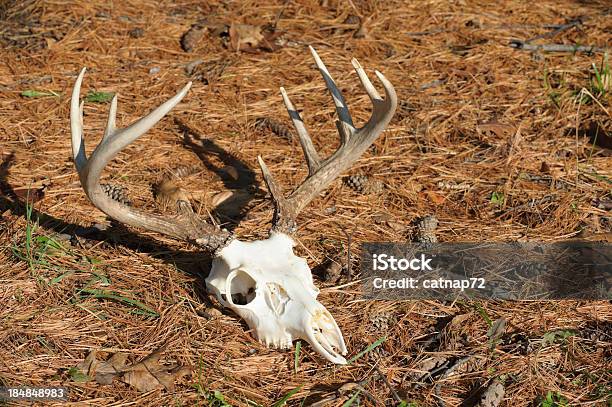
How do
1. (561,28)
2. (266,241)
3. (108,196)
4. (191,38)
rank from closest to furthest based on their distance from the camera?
(108,196) → (266,241) → (191,38) → (561,28)

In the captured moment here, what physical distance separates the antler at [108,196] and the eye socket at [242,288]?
16cm

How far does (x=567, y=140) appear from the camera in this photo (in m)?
4.61

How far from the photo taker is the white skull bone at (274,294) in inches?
126

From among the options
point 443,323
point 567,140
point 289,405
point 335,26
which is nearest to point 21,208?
point 289,405

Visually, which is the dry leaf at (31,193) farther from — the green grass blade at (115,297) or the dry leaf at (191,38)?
the dry leaf at (191,38)

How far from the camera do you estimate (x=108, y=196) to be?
341 centimetres

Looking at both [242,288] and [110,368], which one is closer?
[110,368]

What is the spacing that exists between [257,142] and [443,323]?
65.2 inches

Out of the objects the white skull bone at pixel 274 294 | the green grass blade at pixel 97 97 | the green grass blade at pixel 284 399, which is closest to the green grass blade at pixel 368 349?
the white skull bone at pixel 274 294

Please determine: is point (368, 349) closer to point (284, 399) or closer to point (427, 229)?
point (284, 399)

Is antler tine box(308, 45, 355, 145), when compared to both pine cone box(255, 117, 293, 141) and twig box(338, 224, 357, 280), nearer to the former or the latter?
twig box(338, 224, 357, 280)

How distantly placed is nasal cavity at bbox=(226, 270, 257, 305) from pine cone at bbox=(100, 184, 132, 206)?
89cm

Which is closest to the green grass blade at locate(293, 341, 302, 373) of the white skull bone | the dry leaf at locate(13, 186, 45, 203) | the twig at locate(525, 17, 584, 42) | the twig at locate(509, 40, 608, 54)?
the white skull bone

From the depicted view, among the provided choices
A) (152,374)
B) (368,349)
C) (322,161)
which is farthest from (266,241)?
(152,374)
